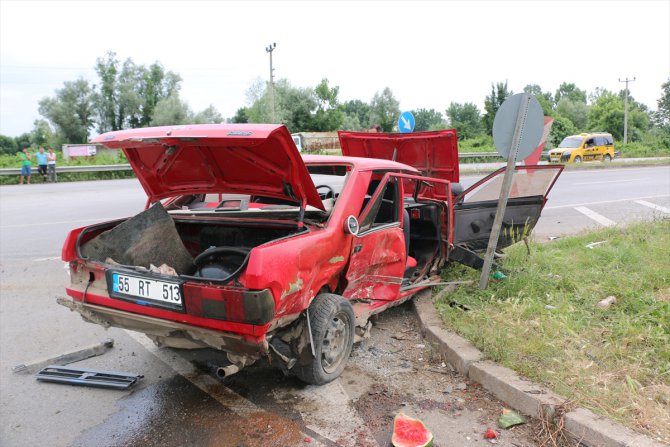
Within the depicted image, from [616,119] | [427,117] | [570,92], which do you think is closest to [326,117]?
[616,119]

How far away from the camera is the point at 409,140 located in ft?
20.3

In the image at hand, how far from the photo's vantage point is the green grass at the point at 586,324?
312 centimetres

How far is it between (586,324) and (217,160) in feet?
10.8

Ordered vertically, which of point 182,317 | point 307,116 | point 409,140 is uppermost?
point 307,116

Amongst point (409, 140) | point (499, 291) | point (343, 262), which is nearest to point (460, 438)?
point (343, 262)

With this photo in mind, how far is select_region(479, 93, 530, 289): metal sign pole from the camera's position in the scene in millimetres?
4828

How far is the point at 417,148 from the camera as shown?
6.14 m

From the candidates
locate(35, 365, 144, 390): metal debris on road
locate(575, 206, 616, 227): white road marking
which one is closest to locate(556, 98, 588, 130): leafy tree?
locate(575, 206, 616, 227): white road marking

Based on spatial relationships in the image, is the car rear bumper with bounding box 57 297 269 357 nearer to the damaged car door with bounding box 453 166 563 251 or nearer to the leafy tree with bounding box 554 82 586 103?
the damaged car door with bounding box 453 166 563 251

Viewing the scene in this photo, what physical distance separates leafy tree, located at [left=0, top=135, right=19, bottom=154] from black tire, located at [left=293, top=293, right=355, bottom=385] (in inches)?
3313

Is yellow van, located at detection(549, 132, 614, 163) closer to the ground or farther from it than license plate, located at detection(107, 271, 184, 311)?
farther from it

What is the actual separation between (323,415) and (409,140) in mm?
3882

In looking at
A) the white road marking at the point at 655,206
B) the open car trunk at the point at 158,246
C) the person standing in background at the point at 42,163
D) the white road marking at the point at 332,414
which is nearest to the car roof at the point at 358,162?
the open car trunk at the point at 158,246

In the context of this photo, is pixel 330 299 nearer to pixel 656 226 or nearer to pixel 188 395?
pixel 188 395
